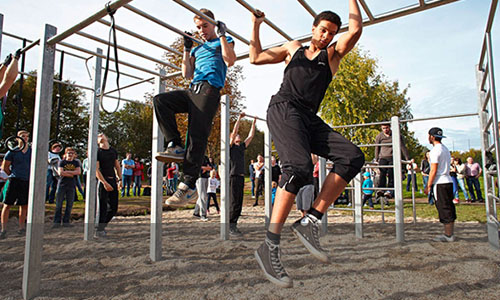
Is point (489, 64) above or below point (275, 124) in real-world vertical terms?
above

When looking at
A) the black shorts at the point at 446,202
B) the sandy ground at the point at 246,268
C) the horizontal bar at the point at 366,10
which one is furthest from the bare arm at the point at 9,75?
the black shorts at the point at 446,202

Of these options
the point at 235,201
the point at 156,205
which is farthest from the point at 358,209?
the point at 156,205

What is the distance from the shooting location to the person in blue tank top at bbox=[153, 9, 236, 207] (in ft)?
9.05

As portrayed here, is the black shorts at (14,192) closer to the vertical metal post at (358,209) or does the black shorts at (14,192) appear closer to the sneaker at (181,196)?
the sneaker at (181,196)

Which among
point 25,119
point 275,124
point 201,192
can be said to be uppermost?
point 25,119

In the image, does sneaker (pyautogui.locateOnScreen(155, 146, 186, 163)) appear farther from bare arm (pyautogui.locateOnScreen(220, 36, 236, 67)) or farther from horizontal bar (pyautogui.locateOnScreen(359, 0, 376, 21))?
horizontal bar (pyautogui.locateOnScreen(359, 0, 376, 21))

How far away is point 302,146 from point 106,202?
4375mm

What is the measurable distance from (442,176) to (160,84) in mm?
4164

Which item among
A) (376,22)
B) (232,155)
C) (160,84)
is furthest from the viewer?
(232,155)

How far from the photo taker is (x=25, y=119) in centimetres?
2208

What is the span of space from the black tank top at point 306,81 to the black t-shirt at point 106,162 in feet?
13.0

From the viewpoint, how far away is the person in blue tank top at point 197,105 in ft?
9.05

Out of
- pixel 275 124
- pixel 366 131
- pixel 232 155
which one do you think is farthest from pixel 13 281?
pixel 366 131

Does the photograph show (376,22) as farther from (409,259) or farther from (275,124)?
(409,259)
